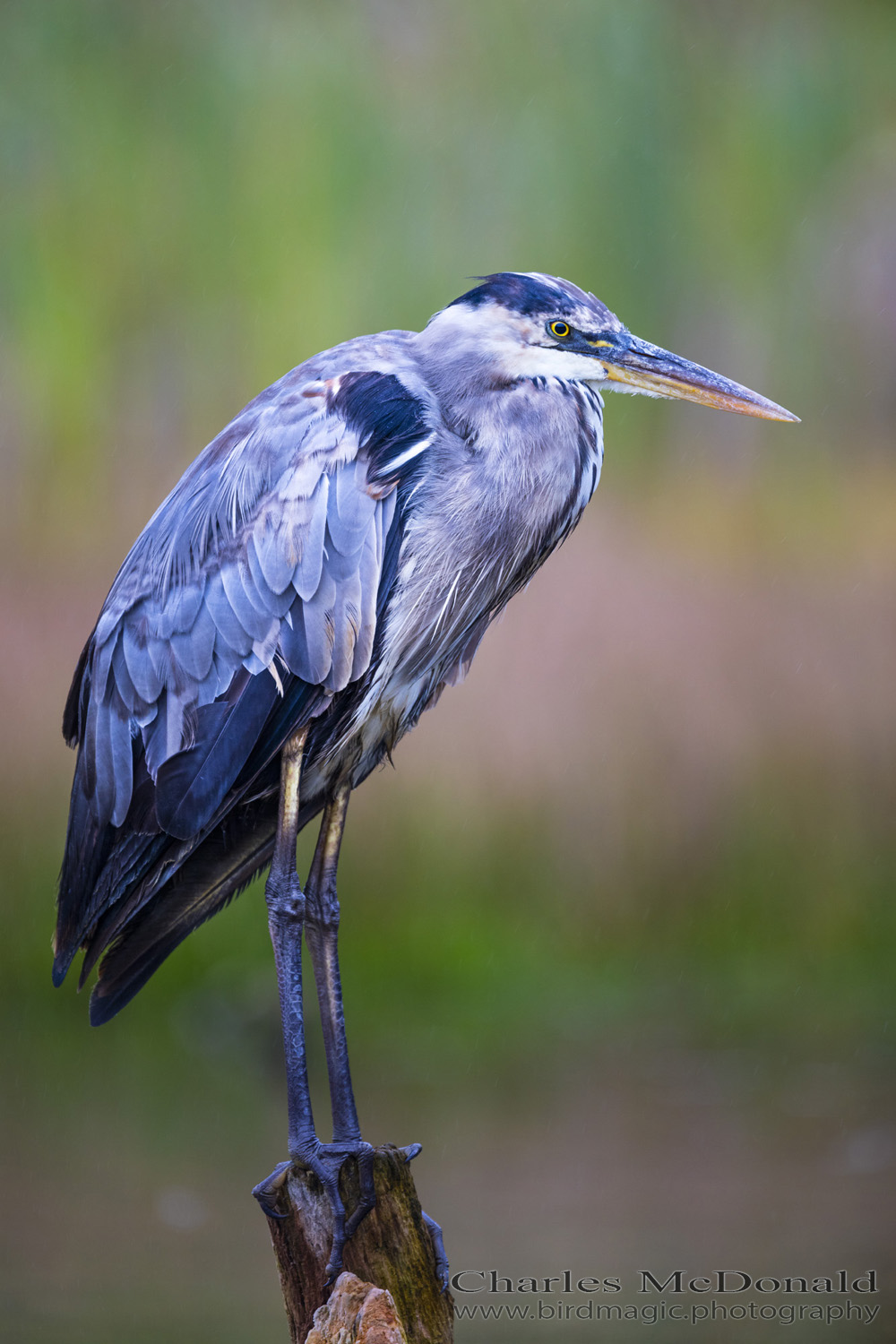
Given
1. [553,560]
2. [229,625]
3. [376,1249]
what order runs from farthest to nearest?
[553,560], [229,625], [376,1249]

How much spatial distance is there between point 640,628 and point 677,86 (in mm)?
1161

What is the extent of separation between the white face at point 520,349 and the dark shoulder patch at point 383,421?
0.10m

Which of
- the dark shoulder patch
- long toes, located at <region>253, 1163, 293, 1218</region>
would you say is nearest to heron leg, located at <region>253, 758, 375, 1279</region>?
long toes, located at <region>253, 1163, 293, 1218</region>

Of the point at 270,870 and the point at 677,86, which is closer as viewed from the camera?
the point at 270,870

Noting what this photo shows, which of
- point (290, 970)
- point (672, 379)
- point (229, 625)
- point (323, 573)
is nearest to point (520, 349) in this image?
point (672, 379)

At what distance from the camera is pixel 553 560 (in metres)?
2.67

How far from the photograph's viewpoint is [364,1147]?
132cm

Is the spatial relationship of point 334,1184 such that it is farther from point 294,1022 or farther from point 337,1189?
point 294,1022

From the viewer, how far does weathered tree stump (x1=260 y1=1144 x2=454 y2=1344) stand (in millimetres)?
1252

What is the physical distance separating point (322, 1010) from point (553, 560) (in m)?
1.41

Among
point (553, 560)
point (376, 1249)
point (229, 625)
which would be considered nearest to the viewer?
point (376, 1249)

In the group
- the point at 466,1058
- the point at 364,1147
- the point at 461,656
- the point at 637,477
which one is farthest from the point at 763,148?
the point at 364,1147

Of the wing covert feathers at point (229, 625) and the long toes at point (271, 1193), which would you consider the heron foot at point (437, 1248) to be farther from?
the wing covert feathers at point (229, 625)

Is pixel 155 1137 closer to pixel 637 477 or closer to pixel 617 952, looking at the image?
pixel 617 952
